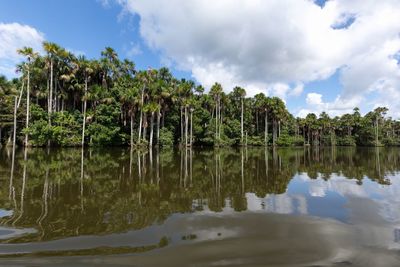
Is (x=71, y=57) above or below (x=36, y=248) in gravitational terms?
above

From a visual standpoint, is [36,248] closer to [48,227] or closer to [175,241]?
[48,227]

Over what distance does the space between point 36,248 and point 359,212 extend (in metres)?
7.46

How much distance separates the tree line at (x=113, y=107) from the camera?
1448 inches

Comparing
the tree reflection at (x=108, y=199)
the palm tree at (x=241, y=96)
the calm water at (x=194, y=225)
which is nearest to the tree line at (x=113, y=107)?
the palm tree at (x=241, y=96)

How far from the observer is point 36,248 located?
4.26 m

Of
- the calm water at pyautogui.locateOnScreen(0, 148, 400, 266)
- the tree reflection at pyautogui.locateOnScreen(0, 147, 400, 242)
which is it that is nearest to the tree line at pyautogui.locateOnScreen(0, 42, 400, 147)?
the tree reflection at pyautogui.locateOnScreen(0, 147, 400, 242)

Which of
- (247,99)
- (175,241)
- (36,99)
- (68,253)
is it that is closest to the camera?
(68,253)

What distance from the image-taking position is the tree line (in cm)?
3678

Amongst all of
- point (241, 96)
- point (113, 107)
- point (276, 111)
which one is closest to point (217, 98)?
point (241, 96)

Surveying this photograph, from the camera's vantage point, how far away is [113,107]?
40.8 meters

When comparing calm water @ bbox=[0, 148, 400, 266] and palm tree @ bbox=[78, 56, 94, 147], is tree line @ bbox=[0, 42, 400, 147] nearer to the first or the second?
palm tree @ bbox=[78, 56, 94, 147]

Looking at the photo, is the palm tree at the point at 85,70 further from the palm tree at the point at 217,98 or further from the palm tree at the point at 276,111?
the palm tree at the point at 276,111

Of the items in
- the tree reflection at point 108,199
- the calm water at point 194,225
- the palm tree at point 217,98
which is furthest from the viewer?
the palm tree at point 217,98

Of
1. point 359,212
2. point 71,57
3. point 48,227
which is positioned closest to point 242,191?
point 359,212
